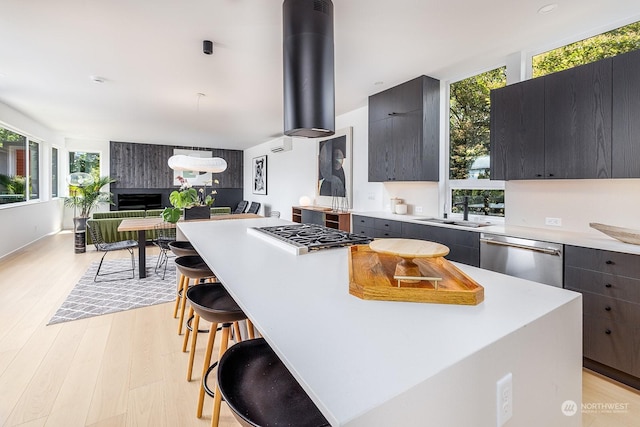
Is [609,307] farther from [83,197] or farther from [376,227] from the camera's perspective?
[83,197]

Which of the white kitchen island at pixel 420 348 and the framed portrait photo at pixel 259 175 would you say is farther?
the framed portrait photo at pixel 259 175

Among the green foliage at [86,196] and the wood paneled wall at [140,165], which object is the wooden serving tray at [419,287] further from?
the wood paneled wall at [140,165]

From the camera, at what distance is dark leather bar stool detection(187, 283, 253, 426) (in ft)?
4.91

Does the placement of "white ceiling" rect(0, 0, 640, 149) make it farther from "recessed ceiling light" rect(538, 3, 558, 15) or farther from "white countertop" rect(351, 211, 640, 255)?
"white countertop" rect(351, 211, 640, 255)

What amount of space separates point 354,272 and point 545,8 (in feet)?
8.31

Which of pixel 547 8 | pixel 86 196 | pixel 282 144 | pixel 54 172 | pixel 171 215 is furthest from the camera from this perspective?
pixel 54 172

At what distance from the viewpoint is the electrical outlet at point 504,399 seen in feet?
2.53

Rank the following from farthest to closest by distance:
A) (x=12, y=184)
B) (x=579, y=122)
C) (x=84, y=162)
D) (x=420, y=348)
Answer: (x=84, y=162) → (x=12, y=184) → (x=579, y=122) → (x=420, y=348)

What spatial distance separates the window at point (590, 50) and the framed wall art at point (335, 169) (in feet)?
8.86

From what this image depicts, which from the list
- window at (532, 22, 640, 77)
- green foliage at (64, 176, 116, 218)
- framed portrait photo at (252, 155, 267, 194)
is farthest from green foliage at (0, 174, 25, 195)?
window at (532, 22, 640, 77)

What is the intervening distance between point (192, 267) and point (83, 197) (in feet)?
21.0

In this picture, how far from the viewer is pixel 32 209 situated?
6.20m

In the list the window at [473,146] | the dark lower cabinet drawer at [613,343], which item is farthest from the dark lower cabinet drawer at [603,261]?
the window at [473,146]

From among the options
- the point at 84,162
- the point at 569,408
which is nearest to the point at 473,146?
the point at 569,408
